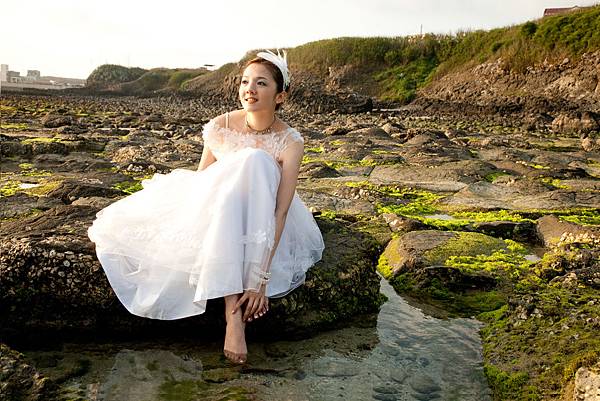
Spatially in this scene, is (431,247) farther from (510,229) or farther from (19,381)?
(19,381)

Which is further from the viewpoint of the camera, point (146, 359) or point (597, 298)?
point (597, 298)

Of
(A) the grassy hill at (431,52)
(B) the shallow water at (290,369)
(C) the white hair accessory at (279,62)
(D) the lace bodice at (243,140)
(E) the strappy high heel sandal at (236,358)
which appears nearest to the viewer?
(B) the shallow water at (290,369)

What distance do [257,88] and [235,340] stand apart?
2014 mm

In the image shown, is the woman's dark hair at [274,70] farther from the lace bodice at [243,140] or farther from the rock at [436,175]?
the rock at [436,175]

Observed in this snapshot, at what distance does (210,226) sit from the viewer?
3.83m

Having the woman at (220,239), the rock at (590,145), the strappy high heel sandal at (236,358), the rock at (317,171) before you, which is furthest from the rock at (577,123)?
the strappy high heel sandal at (236,358)

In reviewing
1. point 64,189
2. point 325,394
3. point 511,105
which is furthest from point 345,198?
point 511,105

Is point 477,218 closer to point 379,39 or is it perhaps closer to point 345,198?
point 345,198

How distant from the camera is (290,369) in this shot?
3566 mm

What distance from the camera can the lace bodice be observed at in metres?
4.58

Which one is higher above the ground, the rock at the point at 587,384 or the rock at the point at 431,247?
the rock at the point at 587,384

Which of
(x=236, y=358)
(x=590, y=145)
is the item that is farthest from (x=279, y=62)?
(x=590, y=145)

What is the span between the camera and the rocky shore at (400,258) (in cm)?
379

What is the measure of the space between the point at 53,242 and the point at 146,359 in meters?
1.13
